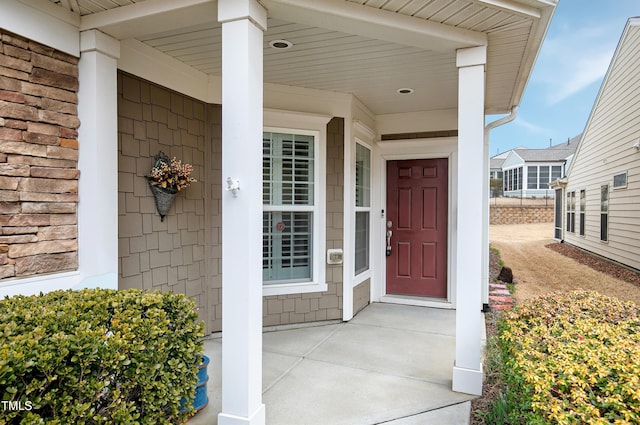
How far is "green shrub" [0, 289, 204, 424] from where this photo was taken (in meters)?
1.43

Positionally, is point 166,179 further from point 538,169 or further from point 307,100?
point 538,169

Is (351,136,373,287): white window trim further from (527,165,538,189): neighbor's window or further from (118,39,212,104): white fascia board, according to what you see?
(527,165,538,189): neighbor's window

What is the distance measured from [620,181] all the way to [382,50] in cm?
801

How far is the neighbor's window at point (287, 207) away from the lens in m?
4.29

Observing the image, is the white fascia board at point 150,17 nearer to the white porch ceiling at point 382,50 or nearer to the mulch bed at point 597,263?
the white porch ceiling at point 382,50

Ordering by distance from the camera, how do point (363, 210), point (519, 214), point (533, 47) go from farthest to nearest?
point (519, 214) → point (363, 210) → point (533, 47)

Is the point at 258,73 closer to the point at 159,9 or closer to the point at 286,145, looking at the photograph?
the point at 159,9

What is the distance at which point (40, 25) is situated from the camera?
8.02 ft

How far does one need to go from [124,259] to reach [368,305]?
10.9ft

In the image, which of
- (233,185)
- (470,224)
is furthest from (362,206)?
(233,185)

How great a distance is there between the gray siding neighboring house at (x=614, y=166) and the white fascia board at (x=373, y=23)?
706 centimetres

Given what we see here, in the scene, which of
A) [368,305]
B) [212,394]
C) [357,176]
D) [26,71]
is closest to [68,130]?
[26,71]

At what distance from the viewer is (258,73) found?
2336 mm

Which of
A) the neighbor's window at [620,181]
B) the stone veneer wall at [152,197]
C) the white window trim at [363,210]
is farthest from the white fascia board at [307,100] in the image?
the neighbor's window at [620,181]
